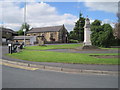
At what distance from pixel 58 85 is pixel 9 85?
1901 mm

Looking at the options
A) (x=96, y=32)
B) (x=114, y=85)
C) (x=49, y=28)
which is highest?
(x=49, y=28)

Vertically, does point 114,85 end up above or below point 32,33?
below

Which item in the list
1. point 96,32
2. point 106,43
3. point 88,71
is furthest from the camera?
point 96,32

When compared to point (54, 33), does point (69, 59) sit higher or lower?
lower

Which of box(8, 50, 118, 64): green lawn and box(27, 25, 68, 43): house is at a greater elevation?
box(27, 25, 68, 43): house

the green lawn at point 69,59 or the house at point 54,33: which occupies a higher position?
the house at point 54,33

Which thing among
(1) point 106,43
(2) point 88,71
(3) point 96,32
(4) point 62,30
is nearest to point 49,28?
(4) point 62,30

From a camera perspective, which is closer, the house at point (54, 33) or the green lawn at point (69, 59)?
the green lawn at point (69, 59)

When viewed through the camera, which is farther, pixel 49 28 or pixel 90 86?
pixel 49 28

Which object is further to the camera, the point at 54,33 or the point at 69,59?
the point at 54,33

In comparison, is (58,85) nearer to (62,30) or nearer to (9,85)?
(9,85)

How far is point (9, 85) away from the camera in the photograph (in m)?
4.82

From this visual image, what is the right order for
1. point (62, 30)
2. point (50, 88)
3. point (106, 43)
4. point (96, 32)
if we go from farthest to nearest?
point (62, 30)
point (96, 32)
point (106, 43)
point (50, 88)

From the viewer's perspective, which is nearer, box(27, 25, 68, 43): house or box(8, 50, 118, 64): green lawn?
box(8, 50, 118, 64): green lawn
